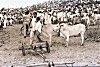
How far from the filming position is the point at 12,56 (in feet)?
51.2

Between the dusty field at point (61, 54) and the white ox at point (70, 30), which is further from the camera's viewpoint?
the white ox at point (70, 30)

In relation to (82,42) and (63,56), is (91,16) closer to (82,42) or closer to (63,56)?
(82,42)

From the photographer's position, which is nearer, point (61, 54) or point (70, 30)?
point (61, 54)

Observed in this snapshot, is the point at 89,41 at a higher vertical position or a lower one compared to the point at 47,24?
lower

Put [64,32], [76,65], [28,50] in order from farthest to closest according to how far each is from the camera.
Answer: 1. [64,32]
2. [28,50]
3. [76,65]

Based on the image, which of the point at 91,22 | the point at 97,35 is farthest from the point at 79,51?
the point at 91,22

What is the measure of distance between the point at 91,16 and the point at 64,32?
46.5 ft

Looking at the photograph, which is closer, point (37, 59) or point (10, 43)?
point (37, 59)

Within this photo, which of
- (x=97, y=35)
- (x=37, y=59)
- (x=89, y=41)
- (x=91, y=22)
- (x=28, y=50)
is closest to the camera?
(x=37, y=59)

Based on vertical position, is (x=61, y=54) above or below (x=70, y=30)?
below

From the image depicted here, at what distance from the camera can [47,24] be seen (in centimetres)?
1830

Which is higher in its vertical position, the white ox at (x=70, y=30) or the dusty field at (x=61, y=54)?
the white ox at (x=70, y=30)

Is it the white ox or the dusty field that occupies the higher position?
the white ox

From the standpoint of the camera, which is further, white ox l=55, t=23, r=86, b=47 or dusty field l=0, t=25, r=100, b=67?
white ox l=55, t=23, r=86, b=47
